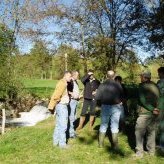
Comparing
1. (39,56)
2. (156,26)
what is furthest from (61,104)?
(39,56)

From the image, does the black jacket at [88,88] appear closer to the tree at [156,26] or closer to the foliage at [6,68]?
the tree at [156,26]

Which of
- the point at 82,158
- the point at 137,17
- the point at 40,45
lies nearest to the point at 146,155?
the point at 82,158

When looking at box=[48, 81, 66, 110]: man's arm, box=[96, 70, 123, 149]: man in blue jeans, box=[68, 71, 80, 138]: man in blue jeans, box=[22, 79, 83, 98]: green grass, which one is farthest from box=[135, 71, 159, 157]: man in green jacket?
box=[22, 79, 83, 98]: green grass

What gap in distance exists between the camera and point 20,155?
12133mm

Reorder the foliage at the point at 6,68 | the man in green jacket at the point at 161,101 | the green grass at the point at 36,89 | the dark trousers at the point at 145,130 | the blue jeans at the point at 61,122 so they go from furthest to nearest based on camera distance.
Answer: the green grass at the point at 36,89 < the foliage at the point at 6,68 < the blue jeans at the point at 61,122 < the man in green jacket at the point at 161,101 < the dark trousers at the point at 145,130

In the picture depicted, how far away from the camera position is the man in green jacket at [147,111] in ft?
37.4

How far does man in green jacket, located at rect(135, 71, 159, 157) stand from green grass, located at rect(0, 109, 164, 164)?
1.27 feet

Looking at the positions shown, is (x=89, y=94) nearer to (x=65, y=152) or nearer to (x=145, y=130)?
(x=65, y=152)

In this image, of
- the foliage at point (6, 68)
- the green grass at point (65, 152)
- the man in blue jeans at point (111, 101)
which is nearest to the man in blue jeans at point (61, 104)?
the green grass at point (65, 152)

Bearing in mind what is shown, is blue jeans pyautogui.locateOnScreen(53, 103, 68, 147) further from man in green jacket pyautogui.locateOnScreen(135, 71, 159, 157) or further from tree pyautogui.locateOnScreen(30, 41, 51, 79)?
tree pyautogui.locateOnScreen(30, 41, 51, 79)

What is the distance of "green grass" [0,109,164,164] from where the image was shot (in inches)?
449

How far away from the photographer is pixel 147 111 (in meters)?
11.5

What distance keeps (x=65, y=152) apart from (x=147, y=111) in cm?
262

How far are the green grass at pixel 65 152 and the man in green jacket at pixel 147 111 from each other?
39cm
